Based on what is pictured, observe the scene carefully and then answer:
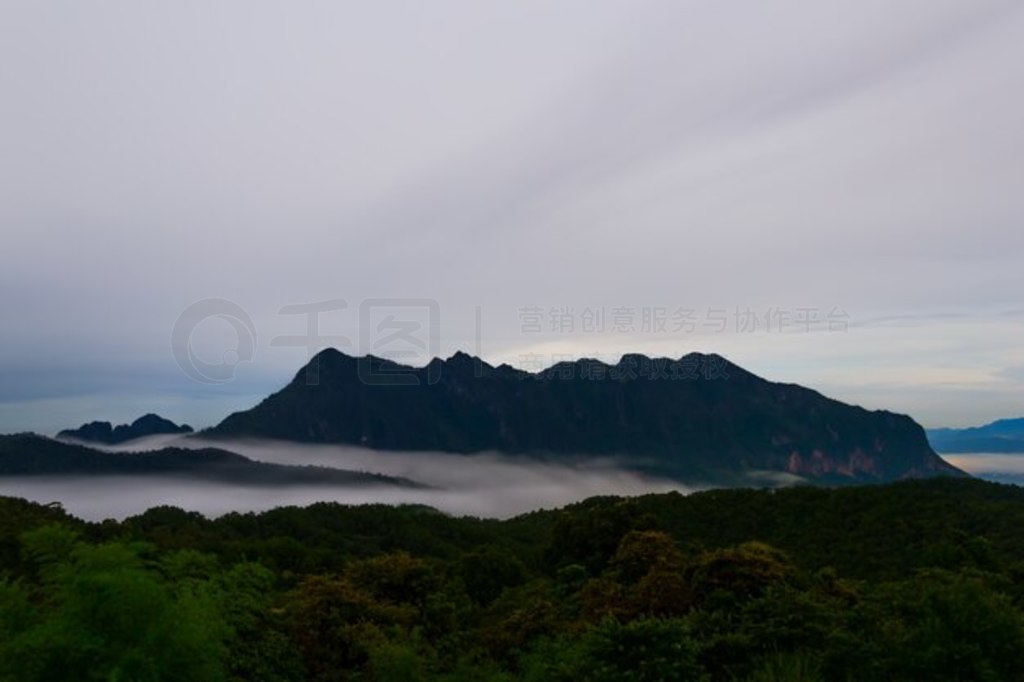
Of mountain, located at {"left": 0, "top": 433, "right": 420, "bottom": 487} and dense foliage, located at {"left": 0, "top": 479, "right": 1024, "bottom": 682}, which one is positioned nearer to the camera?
dense foliage, located at {"left": 0, "top": 479, "right": 1024, "bottom": 682}

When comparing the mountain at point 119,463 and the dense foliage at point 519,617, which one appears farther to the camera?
the mountain at point 119,463

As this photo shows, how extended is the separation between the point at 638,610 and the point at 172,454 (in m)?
205

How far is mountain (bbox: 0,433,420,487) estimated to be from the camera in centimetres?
18025

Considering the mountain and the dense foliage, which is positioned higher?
the dense foliage

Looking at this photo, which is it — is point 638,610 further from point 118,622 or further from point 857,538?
point 857,538

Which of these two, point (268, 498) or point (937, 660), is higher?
point (937, 660)

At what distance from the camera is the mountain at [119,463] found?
591 feet

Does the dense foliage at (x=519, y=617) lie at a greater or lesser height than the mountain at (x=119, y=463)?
greater

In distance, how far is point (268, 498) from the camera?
637ft

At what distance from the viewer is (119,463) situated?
605 feet

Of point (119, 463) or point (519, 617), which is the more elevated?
point (519, 617)

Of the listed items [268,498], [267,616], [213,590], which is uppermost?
[213,590]

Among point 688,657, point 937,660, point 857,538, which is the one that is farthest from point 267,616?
point 857,538

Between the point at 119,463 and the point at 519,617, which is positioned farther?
the point at 119,463
